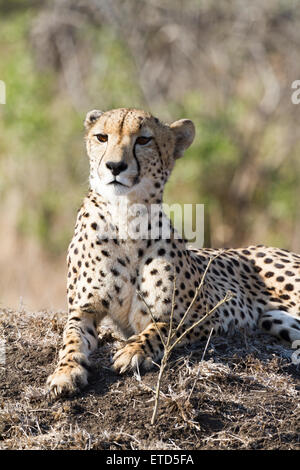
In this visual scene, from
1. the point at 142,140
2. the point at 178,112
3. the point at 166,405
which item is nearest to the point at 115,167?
the point at 142,140

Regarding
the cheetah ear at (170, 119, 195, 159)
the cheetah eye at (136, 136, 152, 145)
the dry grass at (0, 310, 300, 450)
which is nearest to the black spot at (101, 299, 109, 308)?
the dry grass at (0, 310, 300, 450)

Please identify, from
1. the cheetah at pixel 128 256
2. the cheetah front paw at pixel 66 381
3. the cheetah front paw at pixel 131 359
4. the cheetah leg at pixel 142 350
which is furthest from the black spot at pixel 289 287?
the cheetah front paw at pixel 66 381

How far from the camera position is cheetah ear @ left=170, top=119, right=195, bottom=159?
4.23m

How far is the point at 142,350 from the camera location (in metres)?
3.54

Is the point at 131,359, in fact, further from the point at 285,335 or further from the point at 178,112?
the point at 178,112

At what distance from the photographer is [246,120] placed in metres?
10.3

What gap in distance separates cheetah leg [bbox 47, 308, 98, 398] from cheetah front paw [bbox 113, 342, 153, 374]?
15cm

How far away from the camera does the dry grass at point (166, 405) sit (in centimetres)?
303

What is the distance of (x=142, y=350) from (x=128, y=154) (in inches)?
36.8

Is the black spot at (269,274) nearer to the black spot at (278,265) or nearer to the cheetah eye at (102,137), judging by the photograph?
the black spot at (278,265)

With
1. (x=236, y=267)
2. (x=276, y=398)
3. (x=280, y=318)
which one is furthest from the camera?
(x=236, y=267)

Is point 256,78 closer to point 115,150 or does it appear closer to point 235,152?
point 235,152
